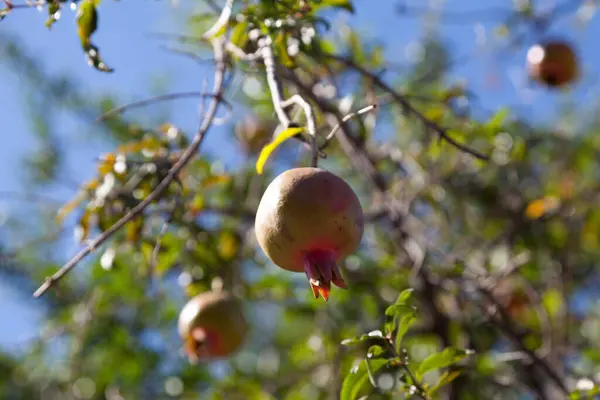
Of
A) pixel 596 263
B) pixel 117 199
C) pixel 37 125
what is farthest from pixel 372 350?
pixel 37 125

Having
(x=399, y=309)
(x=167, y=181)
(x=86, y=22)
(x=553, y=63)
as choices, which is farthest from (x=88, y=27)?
(x=553, y=63)

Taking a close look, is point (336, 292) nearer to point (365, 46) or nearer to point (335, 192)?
point (365, 46)

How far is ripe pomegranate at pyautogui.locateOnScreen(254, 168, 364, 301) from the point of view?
976 millimetres

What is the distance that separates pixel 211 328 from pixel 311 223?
879mm

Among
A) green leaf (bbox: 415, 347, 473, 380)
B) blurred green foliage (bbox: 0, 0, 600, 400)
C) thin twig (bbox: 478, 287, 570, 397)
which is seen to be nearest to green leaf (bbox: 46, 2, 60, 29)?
blurred green foliage (bbox: 0, 0, 600, 400)

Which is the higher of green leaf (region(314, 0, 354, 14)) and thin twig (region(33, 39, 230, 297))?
green leaf (region(314, 0, 354, 14))

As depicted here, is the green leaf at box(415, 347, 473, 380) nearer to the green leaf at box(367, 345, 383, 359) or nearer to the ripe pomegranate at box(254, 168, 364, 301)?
the green leaf at box(367, 345, 383, 359)

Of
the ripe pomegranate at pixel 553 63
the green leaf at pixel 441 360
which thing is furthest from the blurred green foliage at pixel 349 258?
the ripe pomegranate at pixel 553 63

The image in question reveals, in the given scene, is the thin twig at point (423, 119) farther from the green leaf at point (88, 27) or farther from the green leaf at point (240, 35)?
the green leaf at point (88, 27)

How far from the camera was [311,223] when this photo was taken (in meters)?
0.97

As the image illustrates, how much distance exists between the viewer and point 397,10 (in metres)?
2.79

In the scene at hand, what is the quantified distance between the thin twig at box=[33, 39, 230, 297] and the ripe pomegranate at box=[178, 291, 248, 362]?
1.30 ft

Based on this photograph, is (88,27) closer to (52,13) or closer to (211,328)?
(52,13)

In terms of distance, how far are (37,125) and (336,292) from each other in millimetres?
2439
